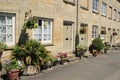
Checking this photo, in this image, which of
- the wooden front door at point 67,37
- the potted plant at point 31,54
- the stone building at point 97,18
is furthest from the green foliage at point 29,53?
the stone building at point 97,18

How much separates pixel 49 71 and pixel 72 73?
1.11 m

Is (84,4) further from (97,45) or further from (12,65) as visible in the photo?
(12,65)

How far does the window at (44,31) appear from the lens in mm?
12131

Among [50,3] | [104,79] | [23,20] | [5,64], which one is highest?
[50,3]

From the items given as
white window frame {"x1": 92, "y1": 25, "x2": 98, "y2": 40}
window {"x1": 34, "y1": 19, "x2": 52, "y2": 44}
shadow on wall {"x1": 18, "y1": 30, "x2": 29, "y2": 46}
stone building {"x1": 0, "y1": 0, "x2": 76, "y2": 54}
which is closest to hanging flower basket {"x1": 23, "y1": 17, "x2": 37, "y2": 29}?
stone building {"x1": 0, "y1": 0, "x2": 76, "y2": 54}

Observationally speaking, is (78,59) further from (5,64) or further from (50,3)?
(5,64)

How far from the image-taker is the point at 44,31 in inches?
498

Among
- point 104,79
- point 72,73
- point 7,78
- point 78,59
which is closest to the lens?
point 7,78

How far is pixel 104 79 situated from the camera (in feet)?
31.2

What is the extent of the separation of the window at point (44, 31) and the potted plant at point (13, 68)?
3194 millimetres

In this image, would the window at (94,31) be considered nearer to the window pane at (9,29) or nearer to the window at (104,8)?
the window at (104,8)

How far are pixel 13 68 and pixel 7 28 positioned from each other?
2256 millimetres

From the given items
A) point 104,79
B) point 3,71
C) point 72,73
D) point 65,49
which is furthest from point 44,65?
point 65,49

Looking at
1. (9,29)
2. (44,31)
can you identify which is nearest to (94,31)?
(44,31)
